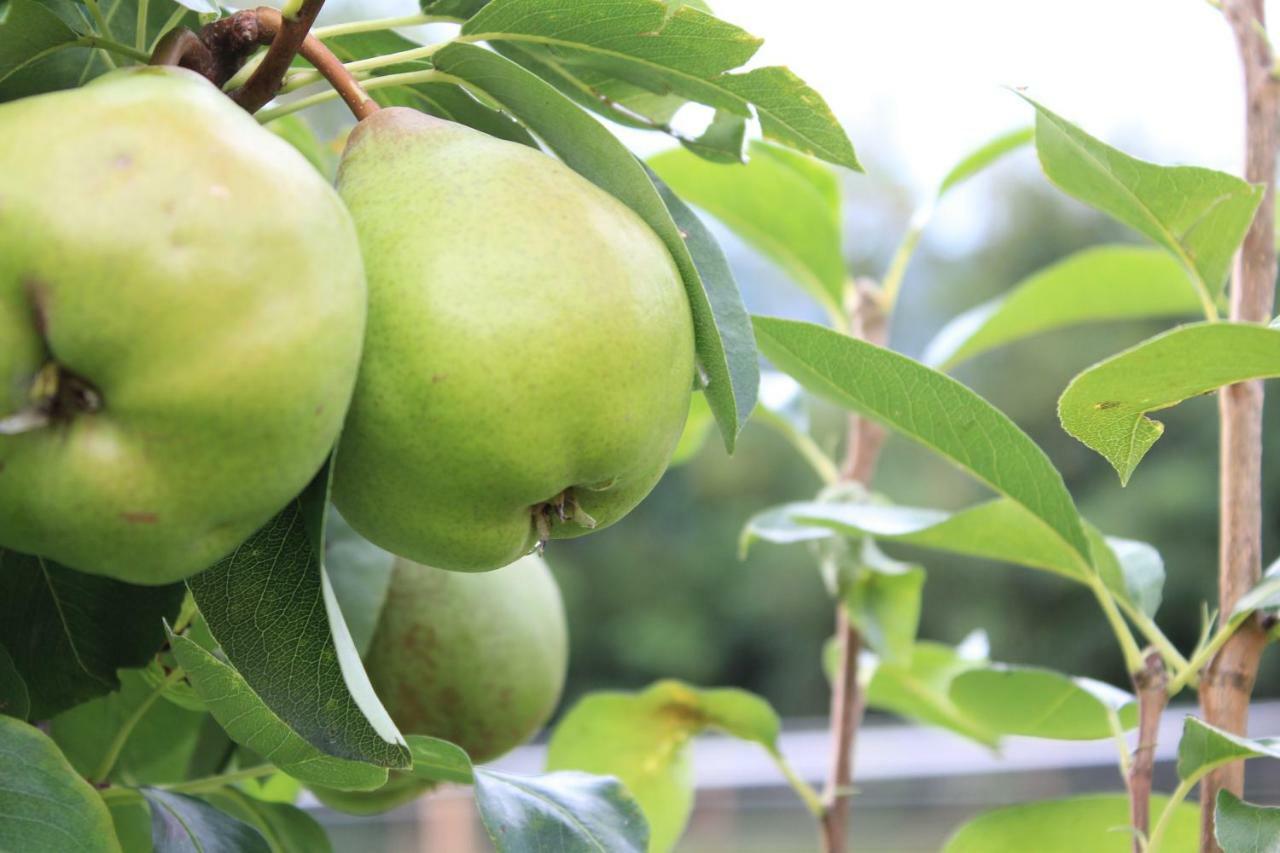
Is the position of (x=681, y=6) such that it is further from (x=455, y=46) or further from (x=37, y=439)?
(x=37, y=439)

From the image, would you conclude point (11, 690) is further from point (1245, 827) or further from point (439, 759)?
point (1245, 827)

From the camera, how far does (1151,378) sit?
1.75ft

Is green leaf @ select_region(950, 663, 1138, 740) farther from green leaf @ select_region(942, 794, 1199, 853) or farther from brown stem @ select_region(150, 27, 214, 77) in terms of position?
brown stem @ select_region(150, 27, 214, 77)

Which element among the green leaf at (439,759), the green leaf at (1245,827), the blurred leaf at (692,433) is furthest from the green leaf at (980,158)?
the green leaf at (439,759)

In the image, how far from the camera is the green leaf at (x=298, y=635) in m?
0.43

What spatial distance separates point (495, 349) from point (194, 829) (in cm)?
32

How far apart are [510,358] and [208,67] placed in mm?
175

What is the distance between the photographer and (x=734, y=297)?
557 millimetres

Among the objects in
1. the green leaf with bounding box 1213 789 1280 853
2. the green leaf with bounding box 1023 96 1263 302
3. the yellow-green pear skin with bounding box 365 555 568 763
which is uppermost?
the green leaf with bounding box 1023 96 1263 302

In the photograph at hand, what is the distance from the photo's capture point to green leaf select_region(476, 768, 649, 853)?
0.56 meters

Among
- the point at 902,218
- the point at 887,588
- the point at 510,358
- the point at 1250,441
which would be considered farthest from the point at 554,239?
the point at 902,218

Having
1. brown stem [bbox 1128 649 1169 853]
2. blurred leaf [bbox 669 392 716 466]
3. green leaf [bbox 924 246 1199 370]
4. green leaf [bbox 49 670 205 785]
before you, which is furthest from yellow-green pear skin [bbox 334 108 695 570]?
green leaf [bbox 924 246 1199 370]

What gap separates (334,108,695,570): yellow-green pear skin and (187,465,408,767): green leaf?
0.08 ft

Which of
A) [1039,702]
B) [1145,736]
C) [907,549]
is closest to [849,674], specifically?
[1039,702]
